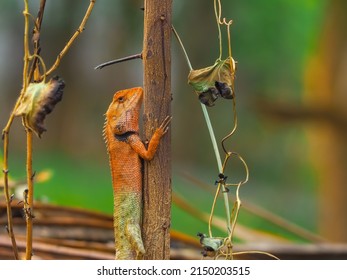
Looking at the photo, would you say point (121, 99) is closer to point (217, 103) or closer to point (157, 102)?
point (157, 102)

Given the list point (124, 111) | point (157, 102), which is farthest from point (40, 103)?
point (124, 111)

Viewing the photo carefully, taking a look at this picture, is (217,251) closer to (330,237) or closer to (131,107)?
(131,107)

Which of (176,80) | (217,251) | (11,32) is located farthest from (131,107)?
(11,32)

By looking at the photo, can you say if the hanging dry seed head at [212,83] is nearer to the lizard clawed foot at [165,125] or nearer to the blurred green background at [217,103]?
the lizard clawed foot at [165,125]

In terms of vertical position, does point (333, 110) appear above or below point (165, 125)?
above

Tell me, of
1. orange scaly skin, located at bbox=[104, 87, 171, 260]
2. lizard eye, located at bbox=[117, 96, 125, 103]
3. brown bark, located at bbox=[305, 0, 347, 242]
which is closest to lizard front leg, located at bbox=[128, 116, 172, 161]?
orange scaly skin, located at bbox=[104, 87, 171, 260]

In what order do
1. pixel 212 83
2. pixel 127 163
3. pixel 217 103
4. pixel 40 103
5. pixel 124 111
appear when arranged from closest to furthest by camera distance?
pixel 40 103 < pixel 212 83 < pixel 127 163 < pixel 124 111 < pixel 217 103

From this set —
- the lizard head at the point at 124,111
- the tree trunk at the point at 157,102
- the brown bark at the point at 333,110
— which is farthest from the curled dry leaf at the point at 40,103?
the brown bark at the point at 333,110

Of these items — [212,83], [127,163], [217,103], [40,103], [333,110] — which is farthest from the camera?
[217,103]
